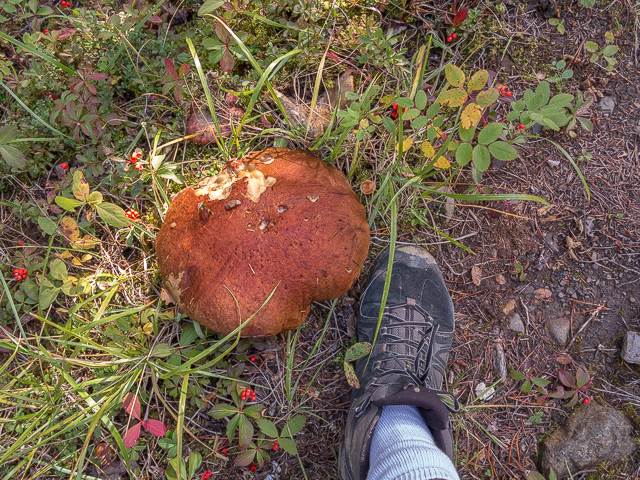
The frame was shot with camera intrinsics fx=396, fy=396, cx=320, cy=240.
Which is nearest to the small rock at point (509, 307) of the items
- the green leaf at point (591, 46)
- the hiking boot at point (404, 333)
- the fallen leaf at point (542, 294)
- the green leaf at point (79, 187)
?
the fallen leaf at point (542, 294)

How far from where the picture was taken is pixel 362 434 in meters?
2.27

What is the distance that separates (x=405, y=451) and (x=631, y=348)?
1697 mm

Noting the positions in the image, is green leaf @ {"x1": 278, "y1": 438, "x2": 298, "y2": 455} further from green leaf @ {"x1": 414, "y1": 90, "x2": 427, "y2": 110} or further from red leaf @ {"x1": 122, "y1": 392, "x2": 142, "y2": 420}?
green leaf @ {"x1": 414, "y1": 90, "x2": 427, "y2": 110}

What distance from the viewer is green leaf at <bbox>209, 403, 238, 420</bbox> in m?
2.38

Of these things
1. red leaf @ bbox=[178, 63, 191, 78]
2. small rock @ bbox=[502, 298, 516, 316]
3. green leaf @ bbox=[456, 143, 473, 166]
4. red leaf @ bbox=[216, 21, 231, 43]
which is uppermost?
red leaf @ bbox=[216, 21, 231, 43]

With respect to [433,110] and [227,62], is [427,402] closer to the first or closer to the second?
[433,110]

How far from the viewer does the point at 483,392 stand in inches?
103

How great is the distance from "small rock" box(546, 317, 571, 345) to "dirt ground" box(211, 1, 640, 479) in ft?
0.04

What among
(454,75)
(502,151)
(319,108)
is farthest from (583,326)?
(319,108)

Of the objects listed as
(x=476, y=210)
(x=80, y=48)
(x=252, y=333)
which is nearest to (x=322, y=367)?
(x=252, y=333)

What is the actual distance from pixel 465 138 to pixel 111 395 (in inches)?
93.5

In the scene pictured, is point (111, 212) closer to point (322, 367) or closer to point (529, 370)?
point (322, 367)

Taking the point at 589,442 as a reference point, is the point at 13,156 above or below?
above

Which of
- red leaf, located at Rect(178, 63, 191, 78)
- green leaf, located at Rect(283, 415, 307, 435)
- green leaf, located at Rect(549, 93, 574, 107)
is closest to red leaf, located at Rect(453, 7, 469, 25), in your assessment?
green leaf, located at Rect(549, 93, 574, 107)
